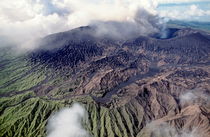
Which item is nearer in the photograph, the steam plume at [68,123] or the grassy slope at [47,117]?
the steam plume at [68,123]

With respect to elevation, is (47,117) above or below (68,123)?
below

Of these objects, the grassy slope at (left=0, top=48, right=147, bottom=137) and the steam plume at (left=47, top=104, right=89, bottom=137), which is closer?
the steam plume at (left=47, top=104, right=89, bottom=137)

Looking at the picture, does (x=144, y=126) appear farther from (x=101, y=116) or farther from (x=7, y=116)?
(x=7, y=116)

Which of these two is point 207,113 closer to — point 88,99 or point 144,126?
point 144,126

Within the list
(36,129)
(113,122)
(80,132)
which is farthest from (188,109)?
(36,129)

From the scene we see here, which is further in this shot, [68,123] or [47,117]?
[47,117]

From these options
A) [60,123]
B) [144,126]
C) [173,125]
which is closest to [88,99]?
[60,123]

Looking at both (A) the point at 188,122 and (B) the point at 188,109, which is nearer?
(A) the point at 188,122

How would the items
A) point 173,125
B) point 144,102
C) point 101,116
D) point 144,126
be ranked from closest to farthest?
1. point 173,125
2. point 144,126
3. point 101,116
4. point 144,102

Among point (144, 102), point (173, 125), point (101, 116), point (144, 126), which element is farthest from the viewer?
point (144, 102)
